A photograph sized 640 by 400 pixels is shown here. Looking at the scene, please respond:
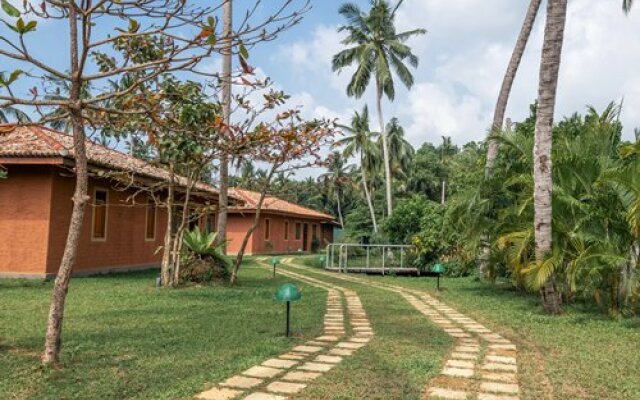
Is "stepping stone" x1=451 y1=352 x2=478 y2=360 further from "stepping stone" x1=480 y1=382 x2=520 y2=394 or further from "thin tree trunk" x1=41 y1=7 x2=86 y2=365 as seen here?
"thin tree trunk" x1=41 y1=7 x2=86 y2=365

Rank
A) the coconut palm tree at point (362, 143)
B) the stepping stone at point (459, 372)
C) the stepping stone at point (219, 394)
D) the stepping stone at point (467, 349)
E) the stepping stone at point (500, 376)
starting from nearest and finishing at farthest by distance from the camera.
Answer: the stepping stone at point (219, 394) < the stepping stone at point (500, 376) < the stepping stone at point (459, 372) < the stepping stone at point (467, 349) < the coconut palm tree at point (362, 143)

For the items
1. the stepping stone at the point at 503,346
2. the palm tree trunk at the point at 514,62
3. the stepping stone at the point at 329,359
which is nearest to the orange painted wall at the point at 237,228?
the palm tree trunk at the point at 514,62

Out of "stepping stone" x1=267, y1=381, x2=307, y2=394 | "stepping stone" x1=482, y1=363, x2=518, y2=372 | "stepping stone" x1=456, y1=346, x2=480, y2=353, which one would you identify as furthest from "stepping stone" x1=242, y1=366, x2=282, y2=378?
"stepping stone" x1=456, y1=346, x2=480, y2=353

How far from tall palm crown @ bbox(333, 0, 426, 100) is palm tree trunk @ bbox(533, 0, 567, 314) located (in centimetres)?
1835

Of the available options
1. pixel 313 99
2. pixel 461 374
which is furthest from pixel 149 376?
pixel 313 99

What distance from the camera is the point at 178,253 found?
1163 cm

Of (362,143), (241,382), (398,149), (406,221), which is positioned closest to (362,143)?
(362,143)

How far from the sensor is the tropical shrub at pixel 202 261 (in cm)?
1212

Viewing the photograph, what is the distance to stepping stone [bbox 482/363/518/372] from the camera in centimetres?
506

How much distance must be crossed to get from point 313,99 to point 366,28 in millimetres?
A: 18379

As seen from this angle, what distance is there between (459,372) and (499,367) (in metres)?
0.51

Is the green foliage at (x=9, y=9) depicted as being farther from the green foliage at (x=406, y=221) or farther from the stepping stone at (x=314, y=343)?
the green foliage at (x=406, y=221)

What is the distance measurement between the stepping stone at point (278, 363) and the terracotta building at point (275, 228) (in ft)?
66.1

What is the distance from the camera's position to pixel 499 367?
514 centimetres
